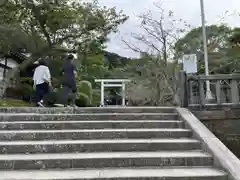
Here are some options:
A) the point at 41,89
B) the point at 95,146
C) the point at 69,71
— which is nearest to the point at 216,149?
the point at 95,146

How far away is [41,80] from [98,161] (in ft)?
14.4

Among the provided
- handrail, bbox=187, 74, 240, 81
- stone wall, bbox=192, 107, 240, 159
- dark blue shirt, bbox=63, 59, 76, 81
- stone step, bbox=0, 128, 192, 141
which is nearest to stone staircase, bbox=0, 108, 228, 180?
stone step, bbox=0, 128, 192, 141

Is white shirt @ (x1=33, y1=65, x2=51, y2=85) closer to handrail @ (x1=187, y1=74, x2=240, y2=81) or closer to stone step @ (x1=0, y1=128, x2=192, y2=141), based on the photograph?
stone step @ (x1=0, y1=128, x2=192, y2=141)

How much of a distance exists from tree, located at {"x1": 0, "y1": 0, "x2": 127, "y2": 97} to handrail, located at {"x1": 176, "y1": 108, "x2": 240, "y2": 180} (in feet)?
35.4

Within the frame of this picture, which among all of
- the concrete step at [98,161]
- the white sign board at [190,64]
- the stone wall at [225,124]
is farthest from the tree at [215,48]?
the concrete step at [98,161]

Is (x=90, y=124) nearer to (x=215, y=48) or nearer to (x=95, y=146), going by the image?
(x=95, y=146)

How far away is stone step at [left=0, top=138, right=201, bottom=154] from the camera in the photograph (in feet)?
17.6

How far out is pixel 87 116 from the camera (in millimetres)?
6875

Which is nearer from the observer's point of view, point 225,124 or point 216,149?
point 216,149

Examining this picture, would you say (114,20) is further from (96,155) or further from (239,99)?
(96,155)

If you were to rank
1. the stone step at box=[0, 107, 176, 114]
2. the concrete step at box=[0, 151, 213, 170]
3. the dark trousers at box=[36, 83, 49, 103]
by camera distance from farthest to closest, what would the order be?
the dark trousers at box=[36, 83, 49, 103]
the stone step at box=[0, 107, 176, 114]
the concrete step at box=[0, 151, 213, 170]

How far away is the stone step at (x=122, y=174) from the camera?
4.36 meters

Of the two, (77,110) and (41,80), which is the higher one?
(41,80)

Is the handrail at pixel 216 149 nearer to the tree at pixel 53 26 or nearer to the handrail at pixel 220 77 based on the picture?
the handrail at pixel 220 77
